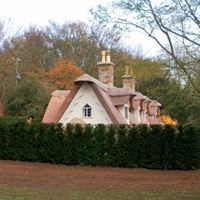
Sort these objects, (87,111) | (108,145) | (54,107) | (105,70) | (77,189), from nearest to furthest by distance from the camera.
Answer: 1. (77,189)
2. (108,145)
3. (87,111)
4. (54,107)
5. (105,70)

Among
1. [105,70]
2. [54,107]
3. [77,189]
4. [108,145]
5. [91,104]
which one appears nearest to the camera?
[77,189]

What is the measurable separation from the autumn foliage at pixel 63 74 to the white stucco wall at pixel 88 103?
46.4 feet

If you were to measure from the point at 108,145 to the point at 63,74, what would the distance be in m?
17.6

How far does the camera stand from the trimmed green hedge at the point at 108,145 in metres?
17.4

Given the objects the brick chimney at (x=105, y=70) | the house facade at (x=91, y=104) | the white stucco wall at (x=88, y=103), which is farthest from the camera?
the brick chimney at (x=105, y=70)

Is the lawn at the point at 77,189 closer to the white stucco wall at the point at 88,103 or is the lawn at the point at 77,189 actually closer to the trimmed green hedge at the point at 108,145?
the trimmed green hedge at the point at 108,145

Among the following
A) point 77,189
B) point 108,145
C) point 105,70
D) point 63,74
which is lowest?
point 77,189

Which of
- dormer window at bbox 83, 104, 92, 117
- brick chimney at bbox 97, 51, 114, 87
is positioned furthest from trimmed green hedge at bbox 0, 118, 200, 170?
brick chimney at bbox 97, 51, 114, 87

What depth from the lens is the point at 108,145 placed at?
58.3 feet

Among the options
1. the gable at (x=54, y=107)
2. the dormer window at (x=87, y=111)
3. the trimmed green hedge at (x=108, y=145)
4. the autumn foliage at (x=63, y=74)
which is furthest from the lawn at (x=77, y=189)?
the autumn foliage at (x=63, y=74)

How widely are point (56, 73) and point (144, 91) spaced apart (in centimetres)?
758

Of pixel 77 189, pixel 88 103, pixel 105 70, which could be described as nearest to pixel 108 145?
pixel 88 103

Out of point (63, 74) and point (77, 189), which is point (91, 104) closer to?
point (77, 189)

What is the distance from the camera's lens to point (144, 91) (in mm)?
36188
